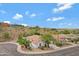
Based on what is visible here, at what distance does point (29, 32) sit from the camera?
297 centimetres

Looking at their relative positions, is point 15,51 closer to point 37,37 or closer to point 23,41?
point 23,41

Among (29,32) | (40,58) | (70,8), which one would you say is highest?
(70,8)

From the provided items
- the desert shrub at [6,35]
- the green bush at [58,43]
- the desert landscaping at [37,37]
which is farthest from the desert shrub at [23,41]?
the green bush at [58,43]

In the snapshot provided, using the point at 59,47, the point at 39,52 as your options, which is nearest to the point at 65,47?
the point at 59,47

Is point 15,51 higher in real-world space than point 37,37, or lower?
lower

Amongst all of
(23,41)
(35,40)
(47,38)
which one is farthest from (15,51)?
(47,38)

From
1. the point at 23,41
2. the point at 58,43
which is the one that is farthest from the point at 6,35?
the point at 58,43

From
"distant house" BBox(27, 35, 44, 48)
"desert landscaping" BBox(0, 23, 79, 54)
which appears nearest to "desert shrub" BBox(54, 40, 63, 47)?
"desert landscaping" BBox(0, 23, 79, 54)

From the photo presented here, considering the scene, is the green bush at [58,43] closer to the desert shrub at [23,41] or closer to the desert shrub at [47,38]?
the desert shrub at [47,38]

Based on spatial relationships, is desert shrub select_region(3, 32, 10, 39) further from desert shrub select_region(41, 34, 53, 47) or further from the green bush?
the green bush

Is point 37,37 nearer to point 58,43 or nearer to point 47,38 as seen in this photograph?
point 47,38

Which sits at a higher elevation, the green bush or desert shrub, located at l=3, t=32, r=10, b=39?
desert shrub, located at l=3, t=32, r=10, b=39

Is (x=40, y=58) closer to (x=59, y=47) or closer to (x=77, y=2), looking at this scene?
(x=59, y=47)

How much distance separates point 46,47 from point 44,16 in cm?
33
